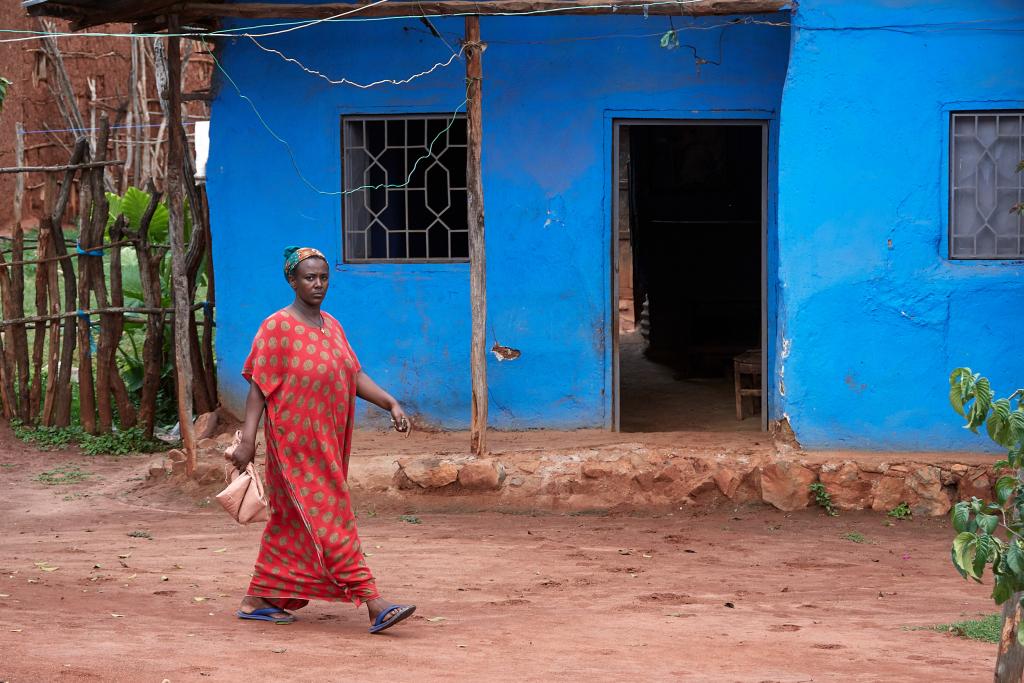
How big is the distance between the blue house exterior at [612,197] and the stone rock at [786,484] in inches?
12.0

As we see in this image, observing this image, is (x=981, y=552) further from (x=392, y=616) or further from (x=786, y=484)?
(x=786, y=484)

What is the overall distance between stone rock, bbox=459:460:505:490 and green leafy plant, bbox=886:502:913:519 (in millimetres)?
2504

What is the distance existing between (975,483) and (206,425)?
531 cm

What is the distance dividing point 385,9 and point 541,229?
1.87 m

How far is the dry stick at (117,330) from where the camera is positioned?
9.49 m

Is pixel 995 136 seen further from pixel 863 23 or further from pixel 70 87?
pixel 70 87

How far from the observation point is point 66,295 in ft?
31.3

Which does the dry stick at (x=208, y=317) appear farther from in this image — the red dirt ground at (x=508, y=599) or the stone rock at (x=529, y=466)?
the stone rock at (x=529, y=466)

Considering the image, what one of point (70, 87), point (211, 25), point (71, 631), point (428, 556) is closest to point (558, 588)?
point (428, 556)

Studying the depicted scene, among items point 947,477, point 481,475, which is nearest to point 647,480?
point 481,475

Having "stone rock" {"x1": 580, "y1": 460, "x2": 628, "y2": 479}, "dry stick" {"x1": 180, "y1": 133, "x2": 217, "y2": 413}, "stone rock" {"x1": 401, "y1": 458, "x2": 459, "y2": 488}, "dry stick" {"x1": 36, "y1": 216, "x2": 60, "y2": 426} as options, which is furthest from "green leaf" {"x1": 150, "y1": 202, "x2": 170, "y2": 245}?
"stone rock" {"x1": 580, "y1": 460, "x2": 628, "y2": 479}

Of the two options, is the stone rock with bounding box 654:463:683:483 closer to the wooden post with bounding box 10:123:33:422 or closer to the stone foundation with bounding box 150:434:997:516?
the stone foundation with bounding box 150:434:997:516

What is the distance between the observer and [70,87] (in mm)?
17453

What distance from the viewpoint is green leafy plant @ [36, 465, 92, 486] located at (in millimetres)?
8781
